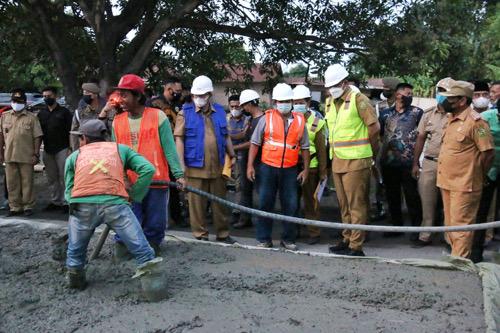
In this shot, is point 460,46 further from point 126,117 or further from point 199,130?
point 126,117

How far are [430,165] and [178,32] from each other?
5125mm

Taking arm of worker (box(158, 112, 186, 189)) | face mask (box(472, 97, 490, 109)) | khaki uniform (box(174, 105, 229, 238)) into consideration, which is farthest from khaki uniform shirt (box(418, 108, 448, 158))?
arm of worker (box(158, 112, 186, 189))

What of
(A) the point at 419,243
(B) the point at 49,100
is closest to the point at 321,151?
(A) the point at 419,243

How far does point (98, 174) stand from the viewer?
4.10m

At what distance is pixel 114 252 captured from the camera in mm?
5125

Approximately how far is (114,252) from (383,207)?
3918mm

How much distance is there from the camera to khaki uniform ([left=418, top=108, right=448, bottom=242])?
620cm

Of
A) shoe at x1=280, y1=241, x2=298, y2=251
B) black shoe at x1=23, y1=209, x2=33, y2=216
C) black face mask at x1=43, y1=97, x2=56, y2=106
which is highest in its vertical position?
black face mask at x1=43, y1=97, x2=56, y2=106

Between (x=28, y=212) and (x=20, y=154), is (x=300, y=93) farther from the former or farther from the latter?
(x=28, y=212)

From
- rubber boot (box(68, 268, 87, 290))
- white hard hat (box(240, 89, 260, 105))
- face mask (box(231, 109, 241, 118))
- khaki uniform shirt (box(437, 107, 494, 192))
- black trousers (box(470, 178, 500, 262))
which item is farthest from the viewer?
face mask (box(231, 109, 241, 118))

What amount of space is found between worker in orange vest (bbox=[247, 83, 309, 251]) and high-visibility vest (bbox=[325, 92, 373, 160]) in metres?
0.48

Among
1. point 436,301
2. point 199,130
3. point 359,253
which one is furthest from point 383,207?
point 436,301

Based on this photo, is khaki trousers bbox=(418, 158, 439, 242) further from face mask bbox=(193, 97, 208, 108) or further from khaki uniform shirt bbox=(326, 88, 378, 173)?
face mask bbox=(193, 97, 208, 108)

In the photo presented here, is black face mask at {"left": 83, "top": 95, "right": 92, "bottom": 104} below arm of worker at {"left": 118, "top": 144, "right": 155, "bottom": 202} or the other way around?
the other way around
